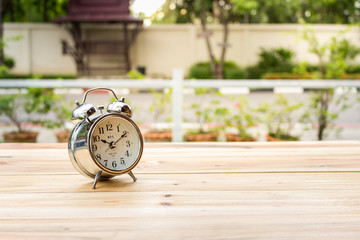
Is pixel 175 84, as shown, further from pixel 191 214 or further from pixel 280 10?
pixel 280 10

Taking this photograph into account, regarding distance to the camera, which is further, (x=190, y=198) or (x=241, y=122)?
(x=241, y=122)

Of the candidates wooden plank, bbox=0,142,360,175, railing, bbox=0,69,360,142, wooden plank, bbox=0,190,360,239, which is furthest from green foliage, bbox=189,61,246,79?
wooden plank, bbox=0,190,360,239

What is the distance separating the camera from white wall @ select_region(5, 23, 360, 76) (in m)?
14.2

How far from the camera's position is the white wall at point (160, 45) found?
1422 cm

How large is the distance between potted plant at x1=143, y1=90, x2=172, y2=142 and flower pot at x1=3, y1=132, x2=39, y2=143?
3.74 feet

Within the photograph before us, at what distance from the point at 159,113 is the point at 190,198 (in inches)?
124

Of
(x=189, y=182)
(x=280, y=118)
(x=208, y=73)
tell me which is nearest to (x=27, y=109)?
(x=280, y=118)

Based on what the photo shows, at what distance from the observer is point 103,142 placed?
1024 millimetres

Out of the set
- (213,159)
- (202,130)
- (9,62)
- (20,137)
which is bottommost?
(20,137)

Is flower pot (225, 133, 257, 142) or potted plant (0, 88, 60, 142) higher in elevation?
potted plant (0, 88, 60, 142)

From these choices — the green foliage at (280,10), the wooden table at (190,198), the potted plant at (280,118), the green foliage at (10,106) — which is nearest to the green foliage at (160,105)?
the potted plant at (280,118)

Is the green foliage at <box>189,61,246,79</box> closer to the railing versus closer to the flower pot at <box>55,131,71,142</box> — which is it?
the flower pot at <box>55,131,71,142</box>

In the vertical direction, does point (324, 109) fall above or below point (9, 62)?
below

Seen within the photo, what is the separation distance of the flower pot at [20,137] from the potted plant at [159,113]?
1140 millimetres
